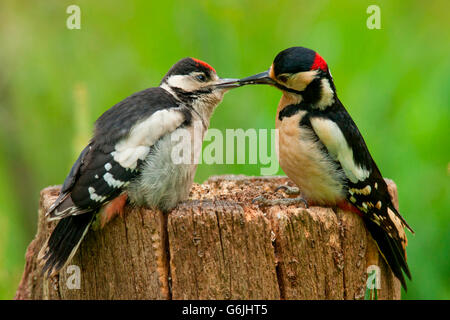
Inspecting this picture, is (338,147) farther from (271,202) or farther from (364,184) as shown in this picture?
(271,202)

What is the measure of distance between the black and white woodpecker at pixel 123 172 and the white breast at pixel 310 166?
0.66 metres

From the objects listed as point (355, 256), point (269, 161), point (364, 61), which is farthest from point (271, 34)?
point (355, 256)

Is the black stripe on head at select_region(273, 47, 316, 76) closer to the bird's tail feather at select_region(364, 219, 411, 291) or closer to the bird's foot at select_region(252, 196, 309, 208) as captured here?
the bird's foot at select_region(252, 196, 309, 208)

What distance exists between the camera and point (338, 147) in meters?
3.92

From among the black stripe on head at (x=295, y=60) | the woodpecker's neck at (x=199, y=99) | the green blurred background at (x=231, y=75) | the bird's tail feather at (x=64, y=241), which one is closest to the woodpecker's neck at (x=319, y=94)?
the black stripe on head at (x=295, y=60)

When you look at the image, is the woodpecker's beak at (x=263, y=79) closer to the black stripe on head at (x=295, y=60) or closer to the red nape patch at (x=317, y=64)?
the black stripe on head at (x=295, y=60)

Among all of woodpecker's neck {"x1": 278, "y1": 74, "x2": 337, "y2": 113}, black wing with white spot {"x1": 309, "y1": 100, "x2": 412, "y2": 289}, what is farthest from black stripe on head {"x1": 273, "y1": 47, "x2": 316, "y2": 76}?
black wing with white spot {"x1": 309, "y1": 100, "x2": 412, "y2": 289}

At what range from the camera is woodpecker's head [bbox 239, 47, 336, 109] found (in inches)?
156

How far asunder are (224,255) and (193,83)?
1.52m

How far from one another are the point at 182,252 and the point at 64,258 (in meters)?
0.69

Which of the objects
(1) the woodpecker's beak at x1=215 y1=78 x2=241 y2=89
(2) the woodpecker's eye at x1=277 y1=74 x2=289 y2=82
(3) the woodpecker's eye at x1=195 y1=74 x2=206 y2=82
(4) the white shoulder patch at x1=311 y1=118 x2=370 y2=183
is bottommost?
(4) the white shoulder patch at x1=311 y1=118 x2=370 y2=183

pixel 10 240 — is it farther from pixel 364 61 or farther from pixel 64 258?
pixel 364 61

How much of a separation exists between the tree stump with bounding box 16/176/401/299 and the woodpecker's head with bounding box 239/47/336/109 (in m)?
0.85

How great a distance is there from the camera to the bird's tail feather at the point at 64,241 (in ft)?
11.1
